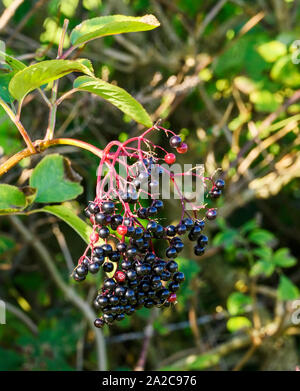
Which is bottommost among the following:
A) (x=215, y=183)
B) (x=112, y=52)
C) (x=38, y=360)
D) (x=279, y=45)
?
(x=215, y=183)

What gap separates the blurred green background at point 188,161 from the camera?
7.82ft

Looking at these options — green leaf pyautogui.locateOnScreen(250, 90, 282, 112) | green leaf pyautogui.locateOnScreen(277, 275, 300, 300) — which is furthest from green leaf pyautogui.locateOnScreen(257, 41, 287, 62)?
green leaf pyautogui.locateOnScreen(277, 275, 300, 300)

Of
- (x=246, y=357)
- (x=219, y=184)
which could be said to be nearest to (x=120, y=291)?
(x=219, y=184)

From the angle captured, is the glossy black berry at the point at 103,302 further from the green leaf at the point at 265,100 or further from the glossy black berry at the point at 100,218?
the green leaf at the point at 265,100

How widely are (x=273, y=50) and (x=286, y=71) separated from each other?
14cm

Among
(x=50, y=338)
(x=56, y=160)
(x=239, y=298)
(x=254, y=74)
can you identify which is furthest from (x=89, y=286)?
(x=56, y=160)

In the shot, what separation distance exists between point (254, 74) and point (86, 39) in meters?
1.80

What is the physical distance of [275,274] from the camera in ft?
10.9

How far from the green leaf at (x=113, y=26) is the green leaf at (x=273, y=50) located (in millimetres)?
1603

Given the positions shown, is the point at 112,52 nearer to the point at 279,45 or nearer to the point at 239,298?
the point at 279,45

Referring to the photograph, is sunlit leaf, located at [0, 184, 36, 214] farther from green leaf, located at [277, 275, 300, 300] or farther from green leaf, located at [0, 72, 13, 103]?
green leaf, located at [277, 275, 300, 300]

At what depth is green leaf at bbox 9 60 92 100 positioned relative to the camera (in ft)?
2.54

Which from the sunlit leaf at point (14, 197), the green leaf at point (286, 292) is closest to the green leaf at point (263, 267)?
the green leaf at point (286, 292)

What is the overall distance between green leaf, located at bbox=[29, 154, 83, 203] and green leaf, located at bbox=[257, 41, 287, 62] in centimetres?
155
